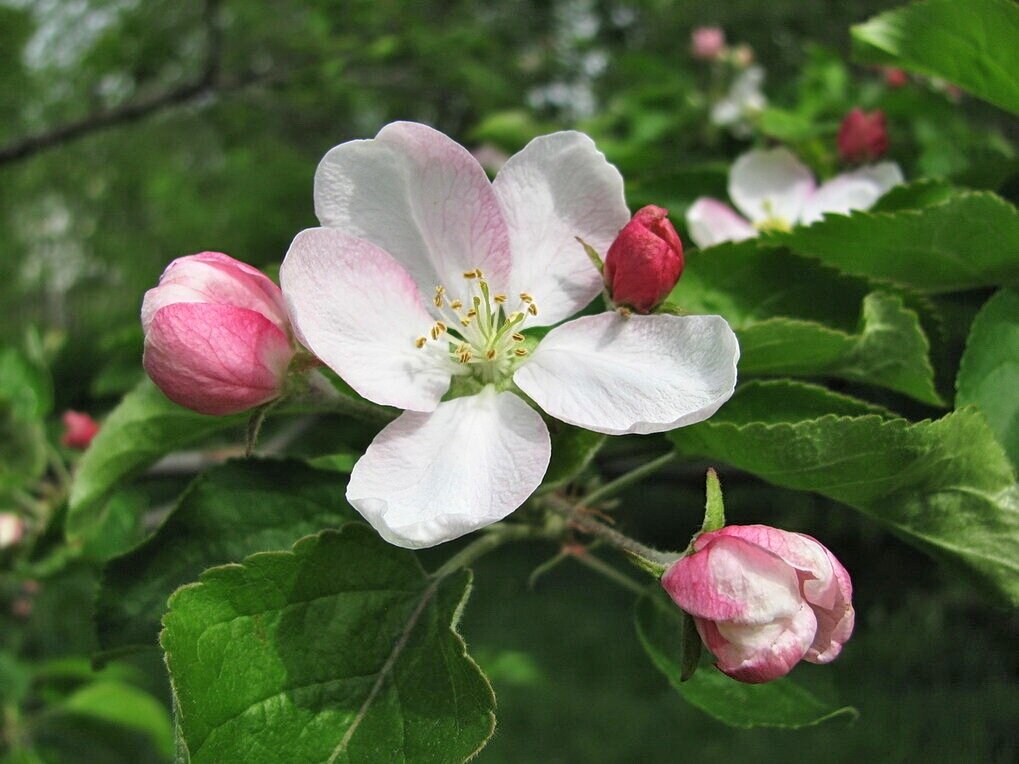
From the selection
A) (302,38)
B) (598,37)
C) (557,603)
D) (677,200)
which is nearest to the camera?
(677,200)

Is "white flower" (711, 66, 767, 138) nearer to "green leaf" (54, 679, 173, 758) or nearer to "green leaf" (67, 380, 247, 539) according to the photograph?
"green leaf" (67, 380, 247, 539)

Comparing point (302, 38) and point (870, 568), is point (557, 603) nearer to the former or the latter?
point (870, 568)

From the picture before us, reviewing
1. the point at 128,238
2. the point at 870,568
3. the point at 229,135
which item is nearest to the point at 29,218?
the point at 128,238

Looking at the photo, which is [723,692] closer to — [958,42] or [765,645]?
[765,645]

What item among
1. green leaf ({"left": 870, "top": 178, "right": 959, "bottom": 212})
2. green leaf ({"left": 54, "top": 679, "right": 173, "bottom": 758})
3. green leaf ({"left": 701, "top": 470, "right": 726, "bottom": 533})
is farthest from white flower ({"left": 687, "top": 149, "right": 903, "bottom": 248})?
green leaf ({"left": 54, "top": 679, "right": 173, "bottom": 758})

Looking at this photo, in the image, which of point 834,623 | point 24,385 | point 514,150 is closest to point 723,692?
point 834,623

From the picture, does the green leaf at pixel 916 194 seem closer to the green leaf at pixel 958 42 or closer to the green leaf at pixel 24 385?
the green leaf at pixel 958 42

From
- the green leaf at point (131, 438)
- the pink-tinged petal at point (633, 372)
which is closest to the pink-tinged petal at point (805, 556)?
the pink-tinged petal at point (633, 372)
